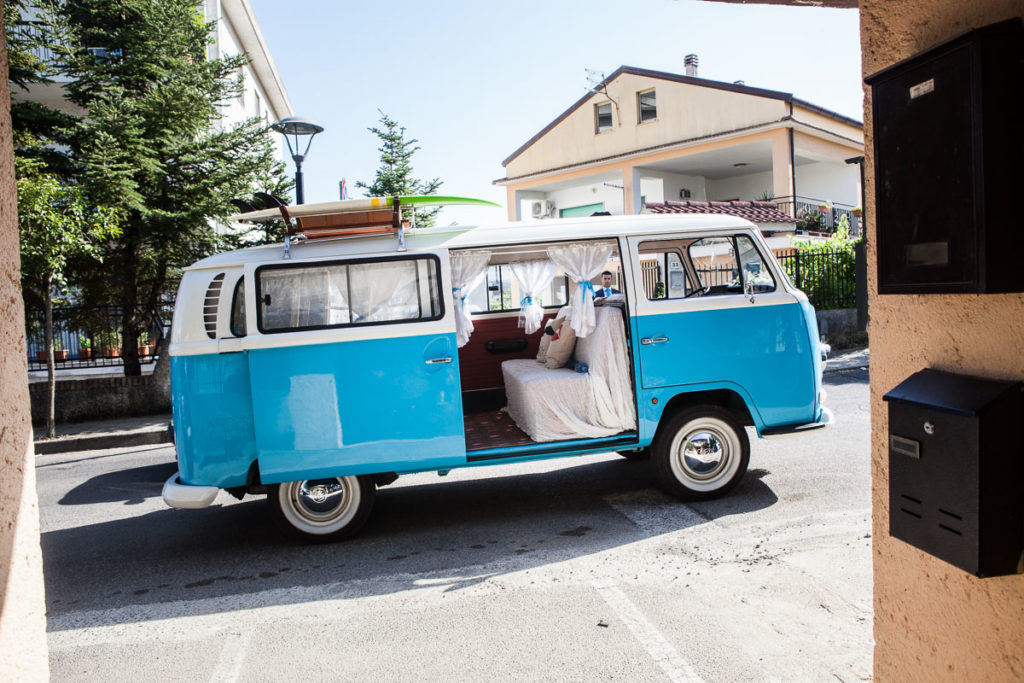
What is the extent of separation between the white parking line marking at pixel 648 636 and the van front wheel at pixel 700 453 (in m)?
1.70

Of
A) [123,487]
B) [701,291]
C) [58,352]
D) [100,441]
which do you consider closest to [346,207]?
[701,291]

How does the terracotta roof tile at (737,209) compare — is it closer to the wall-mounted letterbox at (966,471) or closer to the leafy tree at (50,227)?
the leafy tree at (50,227)

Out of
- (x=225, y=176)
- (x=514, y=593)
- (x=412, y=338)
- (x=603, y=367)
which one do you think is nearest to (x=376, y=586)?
(x=514, y=593)

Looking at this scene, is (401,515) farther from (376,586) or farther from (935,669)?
(935,669)

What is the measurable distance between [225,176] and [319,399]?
9189 mm

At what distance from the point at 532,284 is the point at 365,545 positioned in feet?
11.4

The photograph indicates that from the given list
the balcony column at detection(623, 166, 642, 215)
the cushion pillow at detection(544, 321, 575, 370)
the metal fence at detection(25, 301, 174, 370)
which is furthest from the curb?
the balcony column at detection(623, 166, 642, 215)

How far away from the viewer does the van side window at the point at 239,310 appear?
18.0 feet

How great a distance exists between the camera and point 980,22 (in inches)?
70.0

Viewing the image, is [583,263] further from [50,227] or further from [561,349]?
[50,227]

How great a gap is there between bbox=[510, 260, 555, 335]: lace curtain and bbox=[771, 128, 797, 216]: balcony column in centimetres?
1751

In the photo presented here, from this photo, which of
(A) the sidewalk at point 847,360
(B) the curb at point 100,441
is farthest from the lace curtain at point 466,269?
(A) the sidewalk at point 847,360

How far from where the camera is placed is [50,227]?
10.1m

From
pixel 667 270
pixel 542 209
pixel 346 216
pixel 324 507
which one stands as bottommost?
pixel 324 507
